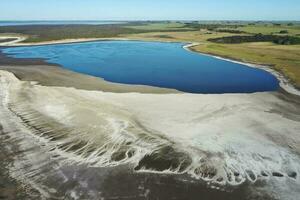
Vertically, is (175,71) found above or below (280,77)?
below

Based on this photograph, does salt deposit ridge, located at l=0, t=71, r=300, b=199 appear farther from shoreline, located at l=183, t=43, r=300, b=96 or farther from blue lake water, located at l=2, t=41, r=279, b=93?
blue lake water, located at l=2, t=41, r=279, b=93

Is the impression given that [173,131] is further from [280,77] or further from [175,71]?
[175,71]

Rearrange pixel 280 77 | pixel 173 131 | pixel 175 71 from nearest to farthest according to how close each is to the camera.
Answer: pixel 173 131
pixel 280 77
pixel 175 71

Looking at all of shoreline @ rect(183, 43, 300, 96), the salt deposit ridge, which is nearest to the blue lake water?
shoreline @ rect(183, 43, 300, 96)

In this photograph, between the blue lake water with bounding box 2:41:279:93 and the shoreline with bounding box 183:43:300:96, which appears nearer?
the shoreline with bounding box 183:43:300:96

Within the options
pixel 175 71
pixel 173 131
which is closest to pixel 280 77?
pixel 175 71

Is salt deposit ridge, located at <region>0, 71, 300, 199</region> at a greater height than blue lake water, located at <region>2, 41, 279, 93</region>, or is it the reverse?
salt deposit ridge, located at <region>0, 71, 300, 199</region>

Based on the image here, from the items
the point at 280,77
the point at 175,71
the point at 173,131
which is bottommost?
the point at 175,71

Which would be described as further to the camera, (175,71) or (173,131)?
(175,71)

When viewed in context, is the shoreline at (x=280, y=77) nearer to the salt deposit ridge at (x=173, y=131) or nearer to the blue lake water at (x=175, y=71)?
the blue lake water at (x=175, y=71)

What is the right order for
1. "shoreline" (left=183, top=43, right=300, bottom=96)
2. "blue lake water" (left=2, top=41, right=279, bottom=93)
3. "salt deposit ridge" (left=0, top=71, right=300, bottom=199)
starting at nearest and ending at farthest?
"salt deposit ridge" (left=0, top=71, right=300, bottom=199) → "shoreline" (left=183, top=43, right=300, bottom=96) → "blue lake water" (left=2, top=41, right=279, bottom=93)

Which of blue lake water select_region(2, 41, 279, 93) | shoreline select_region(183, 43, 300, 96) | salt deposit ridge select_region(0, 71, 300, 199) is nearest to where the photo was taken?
salt deposit ridge select_region(0, 71, 300, 199)
